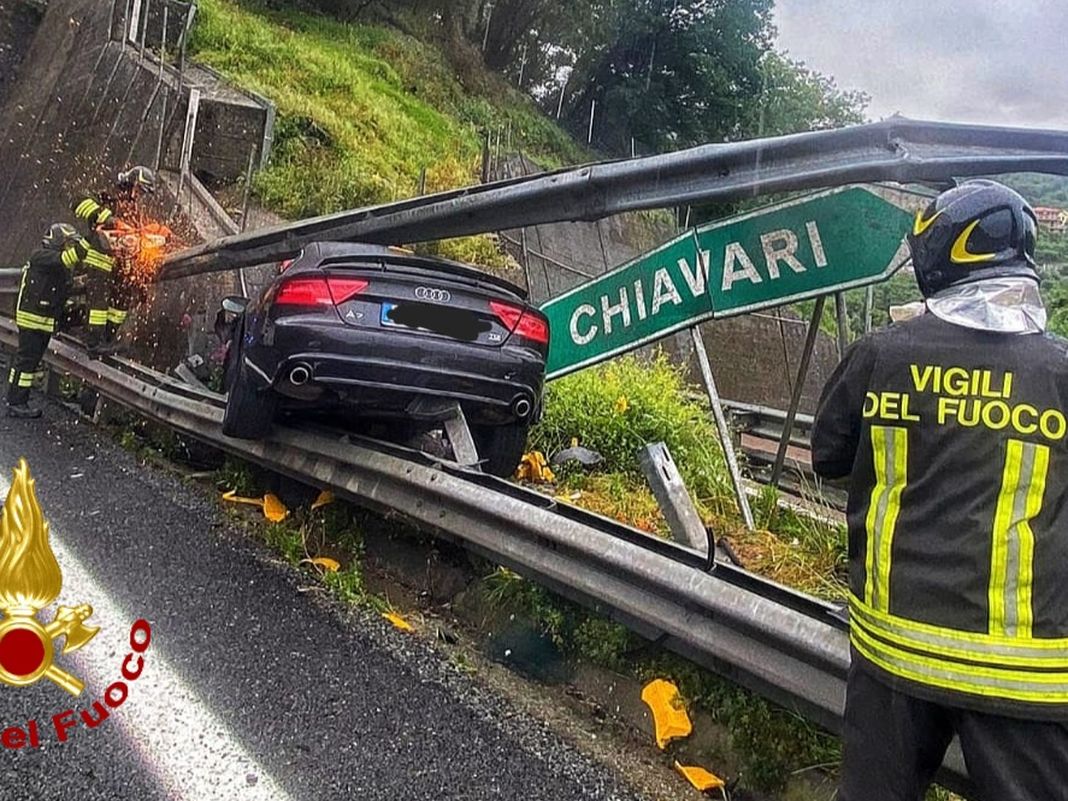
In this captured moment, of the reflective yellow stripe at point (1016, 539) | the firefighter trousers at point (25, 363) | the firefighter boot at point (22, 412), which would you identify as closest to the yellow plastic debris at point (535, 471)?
the reflective yellow stripe at point (1016, 539)

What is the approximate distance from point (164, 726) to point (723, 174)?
2.59m

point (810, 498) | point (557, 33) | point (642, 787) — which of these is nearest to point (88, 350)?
point (810, 498)

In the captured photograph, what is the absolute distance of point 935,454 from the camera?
5.52ft

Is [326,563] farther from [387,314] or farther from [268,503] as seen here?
[387,314]

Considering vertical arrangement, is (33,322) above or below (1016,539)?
below

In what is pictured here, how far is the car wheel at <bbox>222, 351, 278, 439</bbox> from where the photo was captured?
4023 millimetres

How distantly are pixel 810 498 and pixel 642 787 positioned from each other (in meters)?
2.79

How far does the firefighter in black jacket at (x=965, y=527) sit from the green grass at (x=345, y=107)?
10.9 metres

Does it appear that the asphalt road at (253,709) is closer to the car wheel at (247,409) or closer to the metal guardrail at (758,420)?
the car wheel at (247,409)

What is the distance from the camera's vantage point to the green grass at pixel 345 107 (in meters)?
12.5

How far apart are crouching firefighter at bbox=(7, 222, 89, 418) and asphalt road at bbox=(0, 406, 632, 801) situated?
3864 mm

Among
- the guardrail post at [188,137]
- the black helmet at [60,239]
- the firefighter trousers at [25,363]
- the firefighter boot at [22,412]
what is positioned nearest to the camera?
the firefighter boot at [22,412]

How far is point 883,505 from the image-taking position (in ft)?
5.82

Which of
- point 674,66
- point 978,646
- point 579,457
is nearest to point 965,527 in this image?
point 978,646
